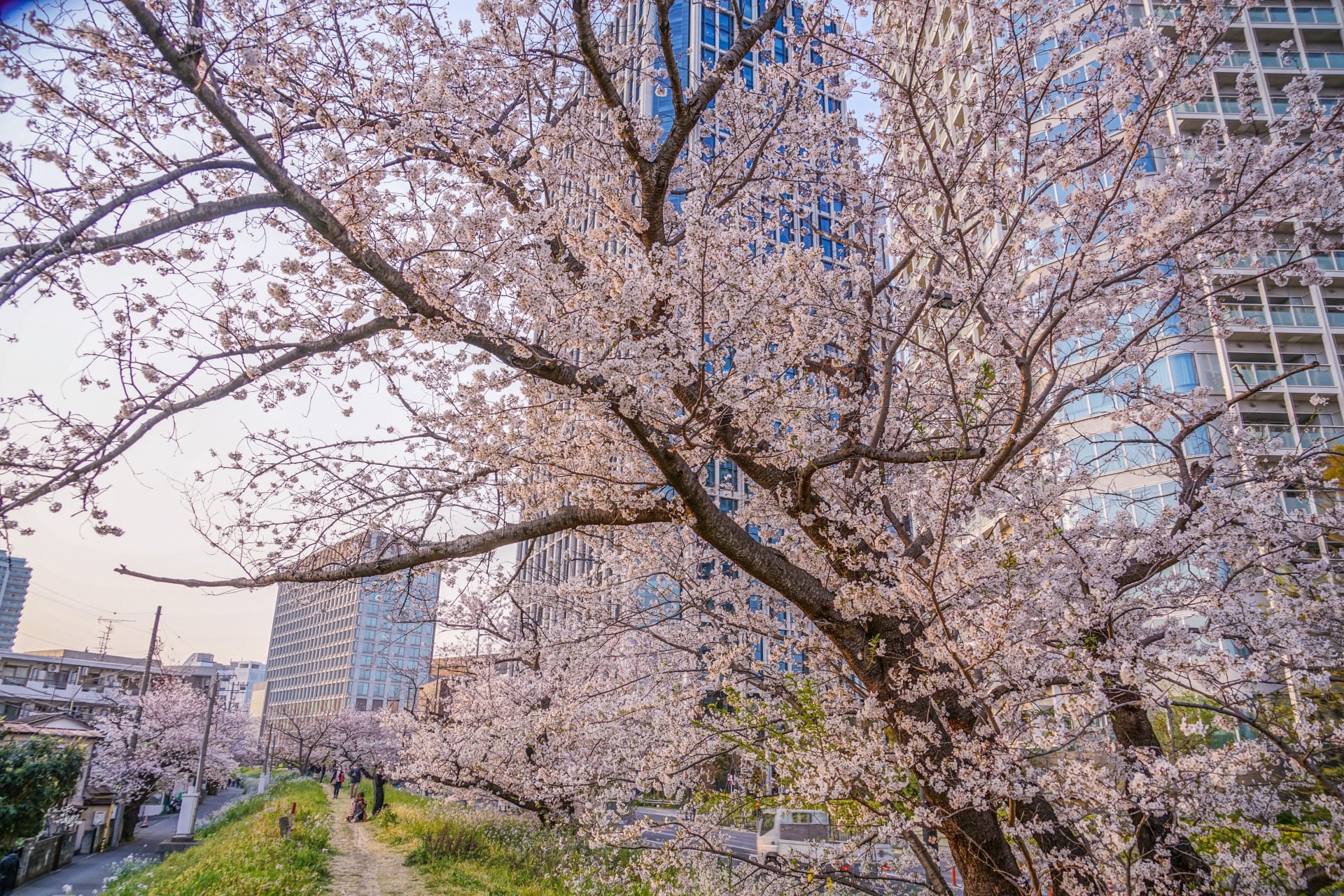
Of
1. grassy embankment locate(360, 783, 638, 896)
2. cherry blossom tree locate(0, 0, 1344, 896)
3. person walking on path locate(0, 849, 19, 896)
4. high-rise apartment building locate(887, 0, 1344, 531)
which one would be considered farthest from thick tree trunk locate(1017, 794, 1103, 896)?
high-rise apartment building locate(887, 0, 1344, 531)

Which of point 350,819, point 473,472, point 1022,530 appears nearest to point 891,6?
point 1022,530

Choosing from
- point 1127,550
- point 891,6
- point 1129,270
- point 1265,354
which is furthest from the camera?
point 1265,354

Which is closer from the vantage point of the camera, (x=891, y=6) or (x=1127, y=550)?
(x=1127, y=550)

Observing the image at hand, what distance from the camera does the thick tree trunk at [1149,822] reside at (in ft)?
10.8

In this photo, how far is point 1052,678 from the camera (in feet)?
11.6

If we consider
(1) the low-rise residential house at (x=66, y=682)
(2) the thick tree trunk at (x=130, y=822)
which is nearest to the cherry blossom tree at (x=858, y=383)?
(2) the thick tree trunk at (x=130, y=822)

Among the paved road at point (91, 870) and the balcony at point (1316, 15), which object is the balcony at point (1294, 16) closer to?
the balcony at point (1316, 15)

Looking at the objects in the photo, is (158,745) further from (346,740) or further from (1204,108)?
(1204,108)

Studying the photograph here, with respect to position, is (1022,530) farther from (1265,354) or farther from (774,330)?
(1265,354)

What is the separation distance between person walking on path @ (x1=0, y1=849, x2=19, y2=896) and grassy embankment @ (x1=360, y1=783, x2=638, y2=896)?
22.9 ft

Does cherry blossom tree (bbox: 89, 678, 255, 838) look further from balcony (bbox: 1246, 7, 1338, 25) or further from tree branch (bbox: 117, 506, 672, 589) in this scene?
balcony (bbox: 1246, 7, 1338, 25)

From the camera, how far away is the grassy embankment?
31.3ft

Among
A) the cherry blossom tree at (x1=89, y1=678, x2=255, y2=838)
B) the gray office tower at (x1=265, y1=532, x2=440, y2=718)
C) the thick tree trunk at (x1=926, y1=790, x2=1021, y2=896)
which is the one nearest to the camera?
the thick tree trunk at (x1=926, y1=790, x2=1021, y2=896)

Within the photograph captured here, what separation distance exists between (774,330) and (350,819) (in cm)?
2542
